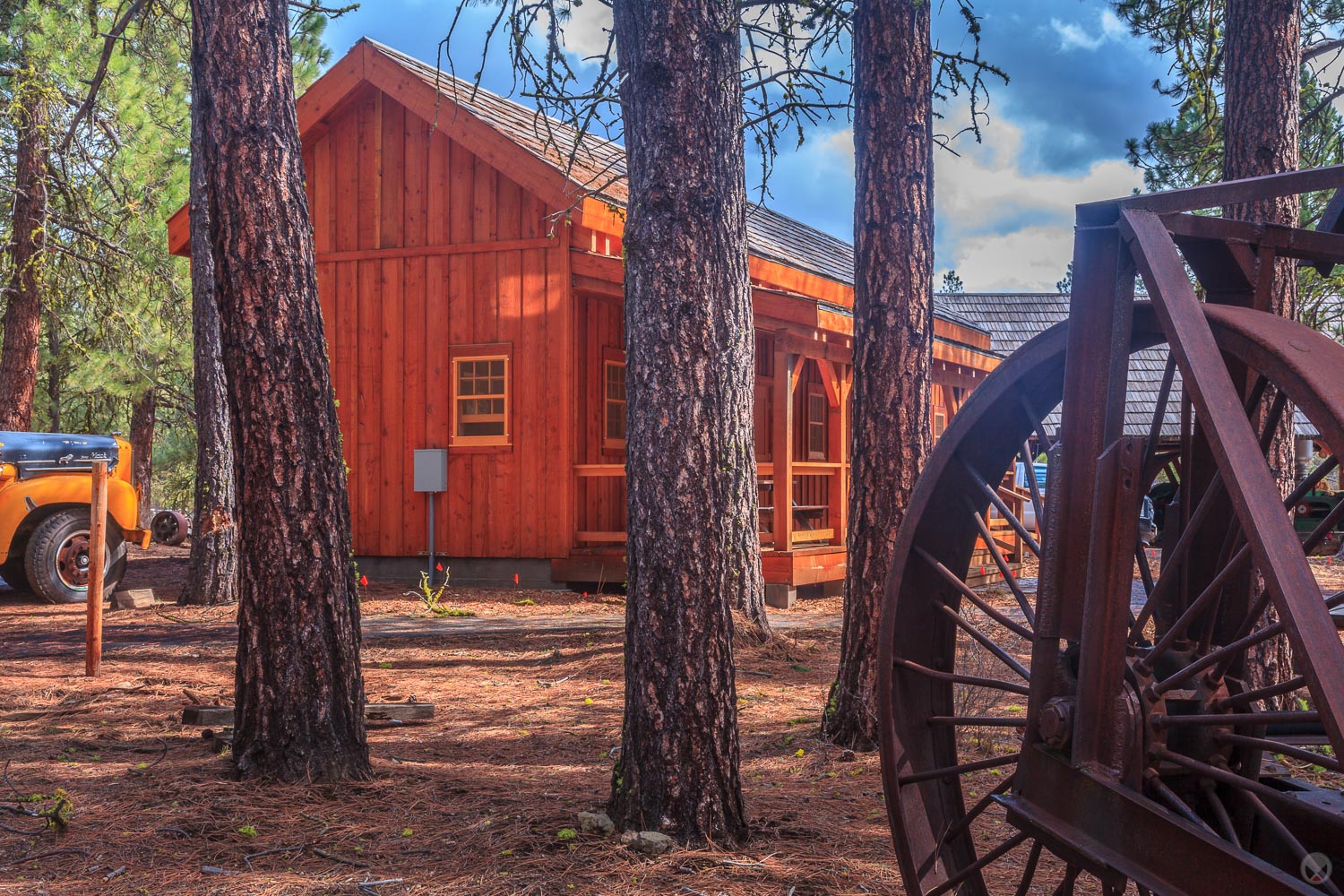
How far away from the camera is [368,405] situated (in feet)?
47.4

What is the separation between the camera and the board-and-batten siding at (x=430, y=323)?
1352 centimetres

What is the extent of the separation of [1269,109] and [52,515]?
11.6 meters

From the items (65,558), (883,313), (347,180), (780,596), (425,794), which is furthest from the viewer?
(347,180)

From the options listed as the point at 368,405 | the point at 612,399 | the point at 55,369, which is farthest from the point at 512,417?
the point at 55,369

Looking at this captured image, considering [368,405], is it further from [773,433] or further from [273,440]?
[273,440]

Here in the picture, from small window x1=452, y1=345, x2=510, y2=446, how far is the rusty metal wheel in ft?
35.0

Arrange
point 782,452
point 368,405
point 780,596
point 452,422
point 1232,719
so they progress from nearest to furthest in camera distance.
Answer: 1. point 1232,719
2. point 780,596
3. point 782,452
4. point 452,422
5. point 368,405

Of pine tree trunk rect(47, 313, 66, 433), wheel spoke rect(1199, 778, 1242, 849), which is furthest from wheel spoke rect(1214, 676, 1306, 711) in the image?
pine tree trunk rect(47, 313, 66, 433)

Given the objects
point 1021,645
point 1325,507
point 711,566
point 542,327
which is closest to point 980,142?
point 711,566

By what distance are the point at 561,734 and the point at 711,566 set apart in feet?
8.36

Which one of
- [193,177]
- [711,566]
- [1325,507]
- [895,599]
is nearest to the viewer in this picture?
[895,599]

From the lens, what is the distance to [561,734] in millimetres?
6504

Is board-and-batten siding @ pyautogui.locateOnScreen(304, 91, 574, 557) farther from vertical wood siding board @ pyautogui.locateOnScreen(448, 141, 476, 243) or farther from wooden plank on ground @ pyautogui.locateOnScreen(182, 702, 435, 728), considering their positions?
wooden plank on ground @ pyautogui.locateOnScreen(182, 702, 435, 728)

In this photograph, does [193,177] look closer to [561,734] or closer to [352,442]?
[352,442]
